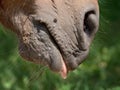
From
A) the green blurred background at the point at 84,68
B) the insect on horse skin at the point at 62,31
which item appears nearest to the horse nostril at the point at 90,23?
the insect on horse skin at the point at 62,31

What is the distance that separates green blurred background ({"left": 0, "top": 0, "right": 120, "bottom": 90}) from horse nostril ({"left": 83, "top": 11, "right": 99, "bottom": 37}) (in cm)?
48

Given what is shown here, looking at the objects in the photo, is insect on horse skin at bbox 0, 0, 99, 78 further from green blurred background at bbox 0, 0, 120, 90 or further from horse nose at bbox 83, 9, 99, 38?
green blurred background at bbox 0, 0, 120, 90

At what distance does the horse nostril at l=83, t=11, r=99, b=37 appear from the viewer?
1792 millimetres

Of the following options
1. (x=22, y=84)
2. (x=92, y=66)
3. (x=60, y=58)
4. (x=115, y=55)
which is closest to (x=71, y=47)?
(x=60, y=58)

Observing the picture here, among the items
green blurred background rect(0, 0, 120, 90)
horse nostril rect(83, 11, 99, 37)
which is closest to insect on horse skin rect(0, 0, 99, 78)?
horse nostril rect(83, 11, 99, 37)

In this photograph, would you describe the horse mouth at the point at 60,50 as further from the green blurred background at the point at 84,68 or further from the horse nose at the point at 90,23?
the green blurred background at the point at 84,68

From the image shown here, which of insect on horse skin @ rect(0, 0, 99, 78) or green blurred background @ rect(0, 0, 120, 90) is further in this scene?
green blurred background @ rect(0, 0, 120, 90)

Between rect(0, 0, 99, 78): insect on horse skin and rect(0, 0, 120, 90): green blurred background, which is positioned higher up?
rect(0, 0, 99, 78): insect on horse skin

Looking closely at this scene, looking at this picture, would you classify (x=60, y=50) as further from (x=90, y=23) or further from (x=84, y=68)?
(x=84, y=68)

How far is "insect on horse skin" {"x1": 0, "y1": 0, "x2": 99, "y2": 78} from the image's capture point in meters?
1.79

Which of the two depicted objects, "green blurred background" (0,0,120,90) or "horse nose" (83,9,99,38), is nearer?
"horse nose" (83,9,99,38)

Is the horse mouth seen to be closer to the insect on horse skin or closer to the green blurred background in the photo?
the insect on horse skin

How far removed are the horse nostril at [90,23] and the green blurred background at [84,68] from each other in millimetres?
477

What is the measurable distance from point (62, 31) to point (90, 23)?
100mm
